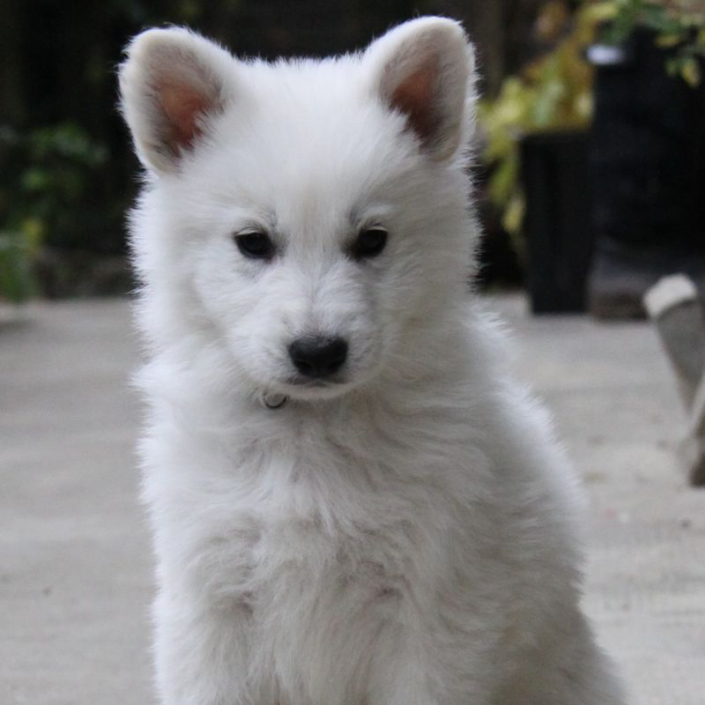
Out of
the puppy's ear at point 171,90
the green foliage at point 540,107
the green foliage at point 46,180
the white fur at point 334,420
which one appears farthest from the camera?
the green foliage at point 46,180

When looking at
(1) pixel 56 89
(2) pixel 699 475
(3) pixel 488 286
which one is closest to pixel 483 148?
(3) pixel 488 286

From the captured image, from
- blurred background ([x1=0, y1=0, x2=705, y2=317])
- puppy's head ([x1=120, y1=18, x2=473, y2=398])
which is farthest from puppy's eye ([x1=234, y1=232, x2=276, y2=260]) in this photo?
blurred background ([x1=0, y1=0, x2=705, y2=317])

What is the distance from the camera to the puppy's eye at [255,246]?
9.68 feet

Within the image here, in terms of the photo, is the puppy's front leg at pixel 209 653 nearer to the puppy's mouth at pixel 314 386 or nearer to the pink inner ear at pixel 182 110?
the puppy's mouth at pixel 314 386

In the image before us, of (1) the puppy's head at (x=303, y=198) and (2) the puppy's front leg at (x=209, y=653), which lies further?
(2) the puppy's front leg at (x=209, y=653)

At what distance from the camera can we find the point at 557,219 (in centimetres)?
1113

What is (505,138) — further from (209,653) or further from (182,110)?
(209,653)

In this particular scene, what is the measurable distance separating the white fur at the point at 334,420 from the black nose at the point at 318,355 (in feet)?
0.07

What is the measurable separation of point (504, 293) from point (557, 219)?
2533mm

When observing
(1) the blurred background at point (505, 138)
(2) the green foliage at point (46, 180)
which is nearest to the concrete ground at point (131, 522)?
(1) the blurred background at point (505, 138)

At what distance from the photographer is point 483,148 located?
42.4ft

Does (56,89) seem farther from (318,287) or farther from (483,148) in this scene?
(318,287)

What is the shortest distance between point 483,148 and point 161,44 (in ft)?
32.9

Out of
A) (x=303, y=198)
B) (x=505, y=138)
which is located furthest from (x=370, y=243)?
(x=505, y=138)
